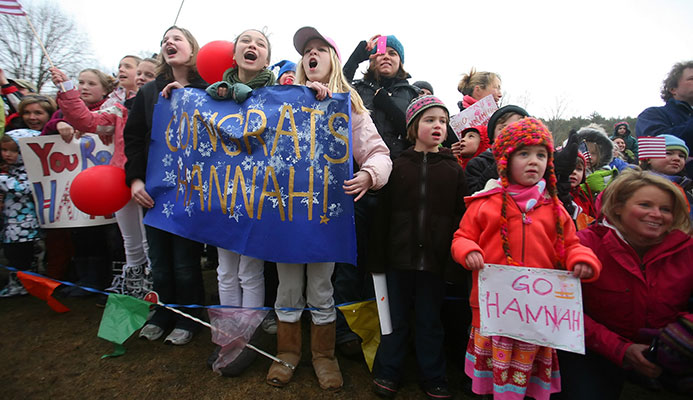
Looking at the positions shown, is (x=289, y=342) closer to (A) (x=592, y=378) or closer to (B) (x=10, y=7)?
(A) (x=592, y=378)

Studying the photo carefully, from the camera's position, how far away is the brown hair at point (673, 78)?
3.56 meters

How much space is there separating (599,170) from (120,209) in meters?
5.11

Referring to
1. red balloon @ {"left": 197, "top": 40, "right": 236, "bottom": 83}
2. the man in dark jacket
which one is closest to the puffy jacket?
red balloon @ {"left": 197, "top": 40, "right": 236, "bottom": 83}

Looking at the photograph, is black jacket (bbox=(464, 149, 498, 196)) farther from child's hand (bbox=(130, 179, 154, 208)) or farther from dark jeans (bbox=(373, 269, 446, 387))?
child's hand (bbox=(130, 179, 154, 208))

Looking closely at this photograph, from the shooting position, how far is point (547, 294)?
181 cm

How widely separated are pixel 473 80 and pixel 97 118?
13.3 ft

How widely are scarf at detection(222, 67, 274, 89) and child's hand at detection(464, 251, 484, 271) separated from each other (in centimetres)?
191

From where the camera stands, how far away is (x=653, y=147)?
327 centimetres

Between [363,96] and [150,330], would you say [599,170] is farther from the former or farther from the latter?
[150,330]

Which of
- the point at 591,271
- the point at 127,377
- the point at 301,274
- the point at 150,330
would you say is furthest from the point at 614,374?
the point at 150,330

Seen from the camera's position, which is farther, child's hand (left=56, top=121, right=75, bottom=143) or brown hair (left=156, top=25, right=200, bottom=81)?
child's hand (left=56, top=121, right=75, bottom=143)

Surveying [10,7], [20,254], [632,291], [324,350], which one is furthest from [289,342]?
[10,7]

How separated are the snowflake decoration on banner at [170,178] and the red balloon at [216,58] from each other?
88 centimetres

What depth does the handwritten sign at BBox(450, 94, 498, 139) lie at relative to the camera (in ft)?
11.7
